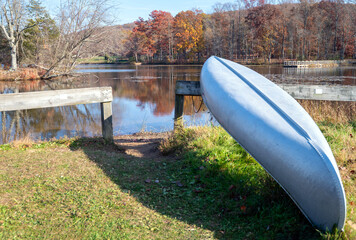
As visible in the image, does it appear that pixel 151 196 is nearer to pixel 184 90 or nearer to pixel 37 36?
pixel 184 90

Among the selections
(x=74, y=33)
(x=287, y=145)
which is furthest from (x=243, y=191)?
(x=74, y=33)

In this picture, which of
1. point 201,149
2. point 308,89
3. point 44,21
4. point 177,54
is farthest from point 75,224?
point 177,54

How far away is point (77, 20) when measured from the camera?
21562 mm

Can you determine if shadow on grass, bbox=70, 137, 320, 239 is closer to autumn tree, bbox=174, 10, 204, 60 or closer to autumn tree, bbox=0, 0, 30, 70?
autumn tree, bbox=0, 0, 30, 70

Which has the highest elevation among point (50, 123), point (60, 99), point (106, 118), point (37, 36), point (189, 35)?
point (189, 35)

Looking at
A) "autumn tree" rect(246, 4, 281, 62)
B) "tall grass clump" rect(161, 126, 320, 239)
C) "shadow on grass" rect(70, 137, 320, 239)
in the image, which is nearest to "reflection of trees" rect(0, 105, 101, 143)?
"shadow on grass" rect(70, 137, 320, 239)

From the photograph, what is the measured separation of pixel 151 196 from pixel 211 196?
0.64 metres

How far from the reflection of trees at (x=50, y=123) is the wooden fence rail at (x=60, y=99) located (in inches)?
141

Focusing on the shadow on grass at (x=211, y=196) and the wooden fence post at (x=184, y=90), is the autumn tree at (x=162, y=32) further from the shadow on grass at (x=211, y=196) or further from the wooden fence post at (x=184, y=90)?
the shadow on grass at (x=211, y=196)

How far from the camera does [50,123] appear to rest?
1009cm

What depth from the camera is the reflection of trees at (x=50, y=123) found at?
8.70m

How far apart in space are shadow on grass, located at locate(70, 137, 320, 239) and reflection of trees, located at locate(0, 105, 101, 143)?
5.04 meters

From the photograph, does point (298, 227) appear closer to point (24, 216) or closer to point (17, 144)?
point (24, 216)

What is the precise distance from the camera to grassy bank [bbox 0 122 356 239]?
94.9 inches
